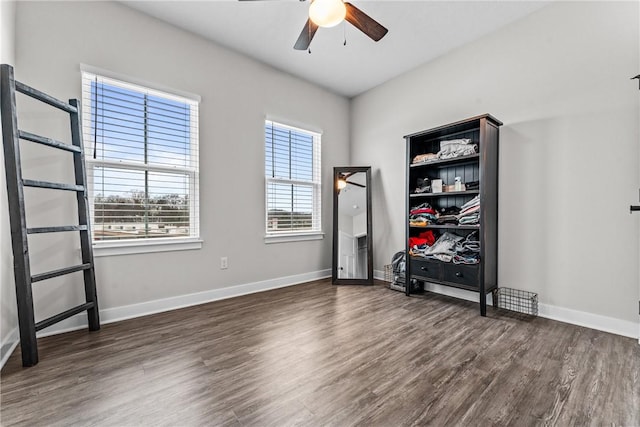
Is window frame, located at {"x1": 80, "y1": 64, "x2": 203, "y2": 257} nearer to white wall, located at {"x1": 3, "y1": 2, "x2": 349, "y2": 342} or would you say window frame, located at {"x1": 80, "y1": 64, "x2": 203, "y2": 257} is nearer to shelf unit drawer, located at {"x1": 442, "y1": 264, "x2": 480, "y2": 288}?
→ white wall, located at {"x1": 3, "y1": 2, "x2": 349, "y2": 342}

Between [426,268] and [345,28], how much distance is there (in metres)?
2.72

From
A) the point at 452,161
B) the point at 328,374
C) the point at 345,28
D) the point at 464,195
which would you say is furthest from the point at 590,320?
the point at 345,28

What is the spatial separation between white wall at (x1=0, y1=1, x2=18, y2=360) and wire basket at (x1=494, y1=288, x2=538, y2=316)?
4.07 meters

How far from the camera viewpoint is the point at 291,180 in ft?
12.5

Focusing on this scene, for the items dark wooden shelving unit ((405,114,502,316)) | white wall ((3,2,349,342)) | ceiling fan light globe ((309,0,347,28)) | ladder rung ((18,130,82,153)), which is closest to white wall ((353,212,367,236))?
white wall ((3,2,349,342))

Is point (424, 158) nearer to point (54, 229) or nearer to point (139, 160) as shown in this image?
point (139, 160)

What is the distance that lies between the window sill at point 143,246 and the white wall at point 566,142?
3302mm

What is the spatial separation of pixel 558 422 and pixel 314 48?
12.0 ft

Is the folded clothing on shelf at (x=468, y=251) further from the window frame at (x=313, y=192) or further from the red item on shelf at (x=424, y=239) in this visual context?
the window frame at (x=313, y=192)

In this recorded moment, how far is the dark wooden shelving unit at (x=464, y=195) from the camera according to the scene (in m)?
2.63

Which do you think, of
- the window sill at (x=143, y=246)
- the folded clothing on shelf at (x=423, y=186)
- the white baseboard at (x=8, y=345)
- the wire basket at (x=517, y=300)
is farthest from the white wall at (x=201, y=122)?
the wire basket at (x=517, y=300)

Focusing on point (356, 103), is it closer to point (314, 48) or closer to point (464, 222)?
point (314, 48)

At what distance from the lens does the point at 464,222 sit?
2.83 metres

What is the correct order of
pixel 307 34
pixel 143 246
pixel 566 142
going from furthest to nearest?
1. pixel 143 246
2. pixel 566 142
3. pixel 307 34
